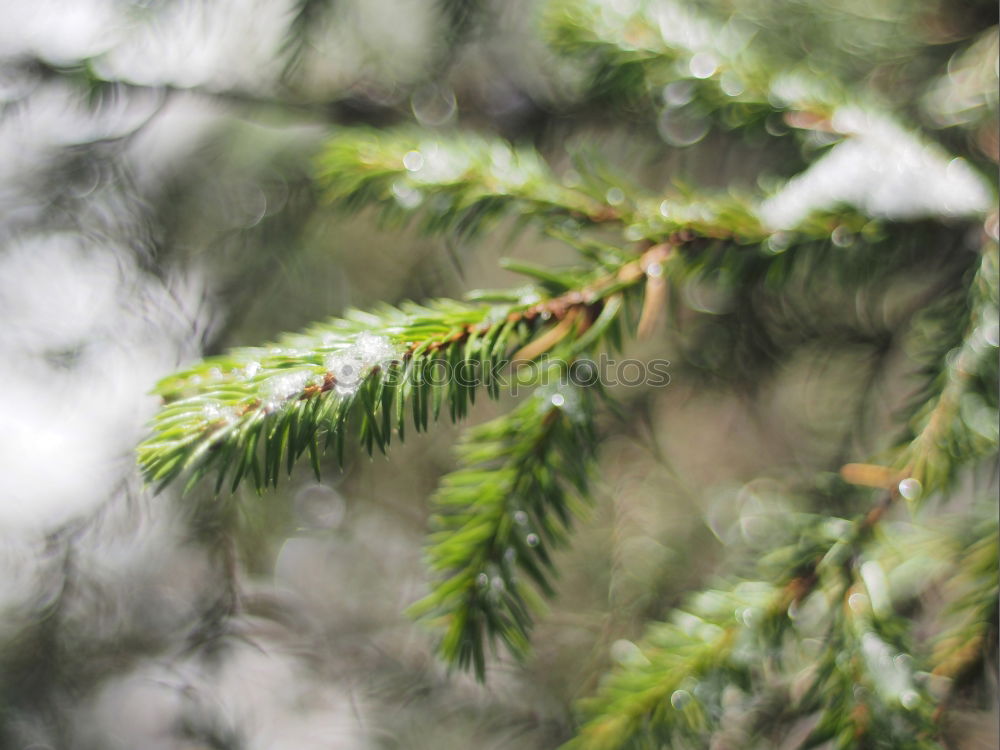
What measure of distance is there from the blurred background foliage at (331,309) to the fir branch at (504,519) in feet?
0.70

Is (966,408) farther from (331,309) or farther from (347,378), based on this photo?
(331,309)

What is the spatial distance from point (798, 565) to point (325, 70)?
746 mm

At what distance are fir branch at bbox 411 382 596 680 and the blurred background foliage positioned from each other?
0.70 feet

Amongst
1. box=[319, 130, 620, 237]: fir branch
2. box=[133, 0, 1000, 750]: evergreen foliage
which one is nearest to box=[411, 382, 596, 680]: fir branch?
box=[133, 0, 1000, 750]: evergreen foliage

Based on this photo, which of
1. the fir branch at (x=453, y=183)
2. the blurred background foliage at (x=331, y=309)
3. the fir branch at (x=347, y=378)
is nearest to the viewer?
the fir branch at (x=347, y=378)

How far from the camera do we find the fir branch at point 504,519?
37cm

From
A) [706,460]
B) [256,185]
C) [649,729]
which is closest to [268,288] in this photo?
[256,185]

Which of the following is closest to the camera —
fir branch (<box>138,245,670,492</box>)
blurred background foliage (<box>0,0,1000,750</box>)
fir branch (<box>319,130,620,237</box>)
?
fir branch (<box>138,245,670,492</box>)

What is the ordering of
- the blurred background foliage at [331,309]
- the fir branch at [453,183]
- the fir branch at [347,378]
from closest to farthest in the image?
1. the fir branch at [347,378]
2. the fir branch at [453,183]
3. the blurred background foliage at [331,309]

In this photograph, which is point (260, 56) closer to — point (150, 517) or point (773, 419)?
point (150, 517)

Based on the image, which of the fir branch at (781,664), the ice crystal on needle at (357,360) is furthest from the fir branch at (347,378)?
the fir branch at (781,664)

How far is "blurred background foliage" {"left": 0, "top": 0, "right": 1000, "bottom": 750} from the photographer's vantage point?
609 mm

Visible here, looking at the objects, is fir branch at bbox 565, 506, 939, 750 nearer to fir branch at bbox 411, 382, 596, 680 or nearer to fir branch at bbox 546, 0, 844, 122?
fir branch at bbox 411, 382, 596, 680

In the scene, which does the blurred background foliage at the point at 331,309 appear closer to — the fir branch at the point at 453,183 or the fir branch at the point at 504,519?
the fir branch at the point at 453,183
